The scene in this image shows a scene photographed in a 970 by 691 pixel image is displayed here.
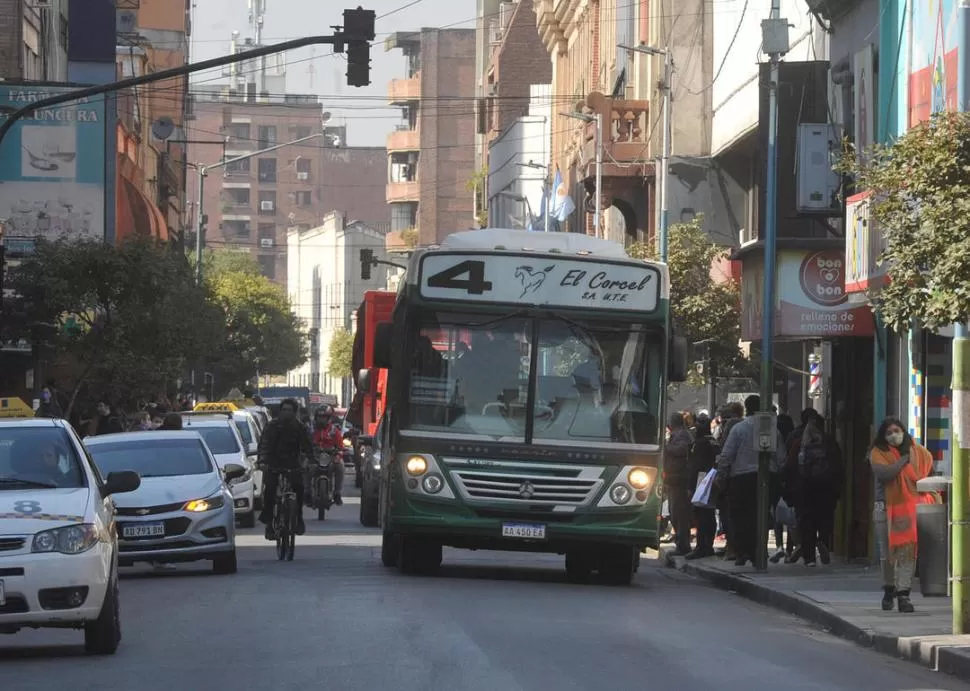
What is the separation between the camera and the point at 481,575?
2161 cm

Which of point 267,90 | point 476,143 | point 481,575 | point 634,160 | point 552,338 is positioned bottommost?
point 481,575

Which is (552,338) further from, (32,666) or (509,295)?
(32,666)

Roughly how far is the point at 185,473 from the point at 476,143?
100297mm

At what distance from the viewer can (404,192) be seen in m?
128

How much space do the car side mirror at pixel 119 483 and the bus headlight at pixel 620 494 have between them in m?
6.90

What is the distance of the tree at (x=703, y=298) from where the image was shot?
41.7 m

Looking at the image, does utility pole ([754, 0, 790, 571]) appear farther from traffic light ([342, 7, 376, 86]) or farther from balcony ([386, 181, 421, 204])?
balcony ([386, 181, 421, 204])

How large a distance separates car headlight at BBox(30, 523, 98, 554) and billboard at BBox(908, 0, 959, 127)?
10.7 meters

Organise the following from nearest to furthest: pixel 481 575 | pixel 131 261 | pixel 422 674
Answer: pixel 422 674, pixel 481 575, pixel 131 261

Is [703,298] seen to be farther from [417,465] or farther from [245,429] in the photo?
[417,465]

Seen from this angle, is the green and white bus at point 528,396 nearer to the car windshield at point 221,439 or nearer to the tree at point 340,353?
the car windshield at point 221,439

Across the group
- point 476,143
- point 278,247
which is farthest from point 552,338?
point 278,247

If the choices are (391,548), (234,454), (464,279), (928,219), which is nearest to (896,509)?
(928,219)

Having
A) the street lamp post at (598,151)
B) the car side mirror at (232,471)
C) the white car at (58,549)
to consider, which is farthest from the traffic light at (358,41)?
the street lamp post at (598,151)
